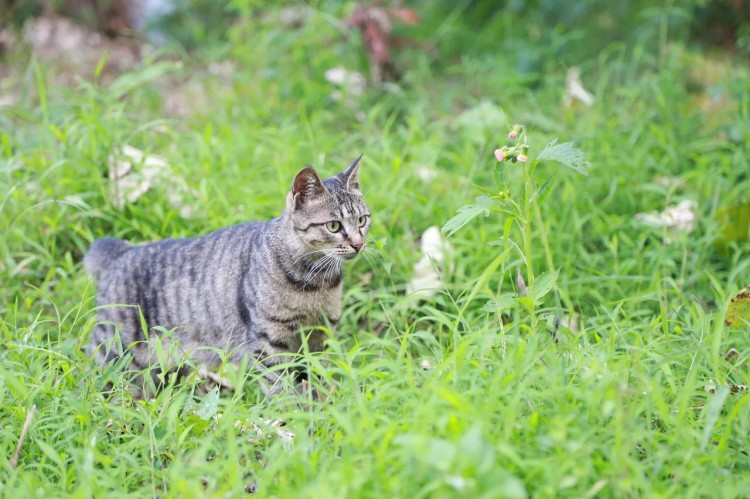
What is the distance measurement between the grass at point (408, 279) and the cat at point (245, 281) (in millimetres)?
160

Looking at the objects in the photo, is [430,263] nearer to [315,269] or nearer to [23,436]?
[315,269]

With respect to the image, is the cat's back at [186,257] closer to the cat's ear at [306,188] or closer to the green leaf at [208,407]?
the cat's ear at [306,188]

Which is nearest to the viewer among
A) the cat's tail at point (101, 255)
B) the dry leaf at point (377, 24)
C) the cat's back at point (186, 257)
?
the cat's back at point (186, 257)

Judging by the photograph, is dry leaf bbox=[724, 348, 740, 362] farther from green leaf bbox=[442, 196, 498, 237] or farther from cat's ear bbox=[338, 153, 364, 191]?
cat's ear bbox=[338, 153, 364, 191]

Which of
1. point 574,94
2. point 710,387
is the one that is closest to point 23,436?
point 710,387

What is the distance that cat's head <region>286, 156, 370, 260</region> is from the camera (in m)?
Result: 2.89

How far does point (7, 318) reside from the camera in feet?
10.2

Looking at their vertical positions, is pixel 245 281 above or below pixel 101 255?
below

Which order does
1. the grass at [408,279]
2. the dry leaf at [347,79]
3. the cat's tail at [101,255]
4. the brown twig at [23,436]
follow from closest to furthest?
1. the grass at [408,279]
2. the brown twig at [23,436]
3. the cat's tail at [101,255]
4. the dry leaf at [347,79]

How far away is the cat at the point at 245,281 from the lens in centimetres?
290

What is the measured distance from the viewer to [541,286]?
7.86 feet

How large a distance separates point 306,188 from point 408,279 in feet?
2.51

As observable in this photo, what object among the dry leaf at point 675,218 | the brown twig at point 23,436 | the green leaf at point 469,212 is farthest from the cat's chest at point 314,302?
the dry leaf at point 675,218

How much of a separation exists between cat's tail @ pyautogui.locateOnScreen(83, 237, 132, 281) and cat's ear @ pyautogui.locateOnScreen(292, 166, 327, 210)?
0.92m
